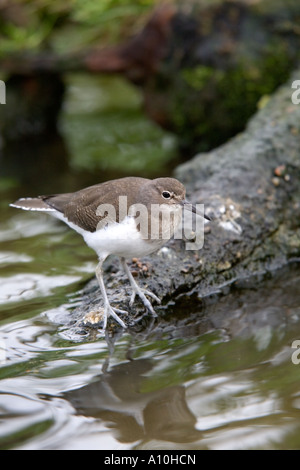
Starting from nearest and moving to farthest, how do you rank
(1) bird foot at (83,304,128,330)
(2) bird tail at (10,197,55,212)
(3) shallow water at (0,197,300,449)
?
(3) shallow water at (0,197,300,449), (1) bird foot at (83,304,128,330), (2) bird tail at (10,197,55,212)

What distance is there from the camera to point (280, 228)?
21.6 feet

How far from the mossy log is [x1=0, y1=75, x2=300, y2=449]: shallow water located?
0.49 feet

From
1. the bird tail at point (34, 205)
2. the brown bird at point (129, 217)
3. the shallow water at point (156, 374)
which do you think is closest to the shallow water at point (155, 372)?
the shallow water at point (156, 374)

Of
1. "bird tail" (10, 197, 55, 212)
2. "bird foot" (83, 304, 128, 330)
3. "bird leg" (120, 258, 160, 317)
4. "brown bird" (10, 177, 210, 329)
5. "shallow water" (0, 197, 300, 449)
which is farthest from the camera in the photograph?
"bird tail" (10, 197, 55, 212)

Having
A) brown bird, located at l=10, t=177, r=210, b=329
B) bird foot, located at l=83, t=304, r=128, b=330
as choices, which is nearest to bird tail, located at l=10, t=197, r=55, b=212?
brown bird, located at l=10, t=177, r=210, b=329

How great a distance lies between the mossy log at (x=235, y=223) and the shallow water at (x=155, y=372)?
0.49 ft

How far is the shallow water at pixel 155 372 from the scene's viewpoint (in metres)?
3.91

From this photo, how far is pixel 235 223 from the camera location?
20.5 ft

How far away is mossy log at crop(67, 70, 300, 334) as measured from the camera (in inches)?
226

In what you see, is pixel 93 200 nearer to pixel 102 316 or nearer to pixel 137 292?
pixel 137 292

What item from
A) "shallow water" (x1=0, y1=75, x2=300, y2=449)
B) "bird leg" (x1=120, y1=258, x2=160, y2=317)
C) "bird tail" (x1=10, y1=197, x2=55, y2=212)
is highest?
"bird tail" (x1=10, y1=197, x2=55, y2=212)

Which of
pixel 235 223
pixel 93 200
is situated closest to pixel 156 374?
pixel 93 200

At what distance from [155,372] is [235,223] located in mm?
2129

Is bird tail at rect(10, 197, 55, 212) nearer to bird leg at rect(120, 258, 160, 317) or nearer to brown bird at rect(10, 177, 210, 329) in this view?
brown bird at rect(10, 177, 210, 329)
